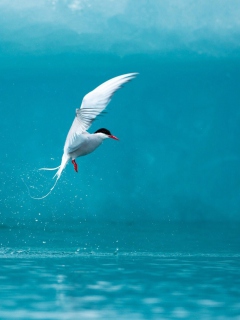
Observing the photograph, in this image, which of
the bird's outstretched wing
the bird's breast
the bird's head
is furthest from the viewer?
the bird's breast

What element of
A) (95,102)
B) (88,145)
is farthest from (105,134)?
(95,102)

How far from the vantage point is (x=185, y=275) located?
14.8m

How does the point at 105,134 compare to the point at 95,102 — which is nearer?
the point at 95,102

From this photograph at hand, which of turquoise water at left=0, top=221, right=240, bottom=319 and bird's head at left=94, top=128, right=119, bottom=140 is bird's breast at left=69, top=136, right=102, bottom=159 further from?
turquoise water at left=0, top=221, right=240, bottom=319

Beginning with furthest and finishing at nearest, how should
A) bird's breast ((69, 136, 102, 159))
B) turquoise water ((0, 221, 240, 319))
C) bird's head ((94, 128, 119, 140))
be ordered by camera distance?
bird's breast ((69, 136, 102, 159)) → bird's head ((94, 128, 119, 140)) → turquoise water ((0, 221, 240, 319))

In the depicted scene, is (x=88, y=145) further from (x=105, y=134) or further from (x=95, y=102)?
(x=95, y=102)

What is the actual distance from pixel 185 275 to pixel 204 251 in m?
6.73

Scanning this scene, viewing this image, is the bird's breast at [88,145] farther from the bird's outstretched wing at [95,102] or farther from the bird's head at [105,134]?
the bird's outstretched wing at [95,102]

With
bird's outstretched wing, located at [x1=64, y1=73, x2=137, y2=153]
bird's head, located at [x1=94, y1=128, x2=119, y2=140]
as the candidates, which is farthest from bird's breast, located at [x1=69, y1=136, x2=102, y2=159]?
bird's outstretched wing, located at [x1=64, y1=73, x2=137, y2=153]

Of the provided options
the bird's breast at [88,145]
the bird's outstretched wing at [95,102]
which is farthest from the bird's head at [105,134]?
the bird's outstretched wing at [95,102]

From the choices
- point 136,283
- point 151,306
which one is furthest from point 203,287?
point 151,306

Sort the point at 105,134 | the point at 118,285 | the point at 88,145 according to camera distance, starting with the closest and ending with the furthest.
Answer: the point at 118,285
the point at 105,134
the point at 88,145

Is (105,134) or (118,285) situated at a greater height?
Answer: (105,134)

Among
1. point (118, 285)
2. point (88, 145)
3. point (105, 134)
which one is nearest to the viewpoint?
point (118, 285)
